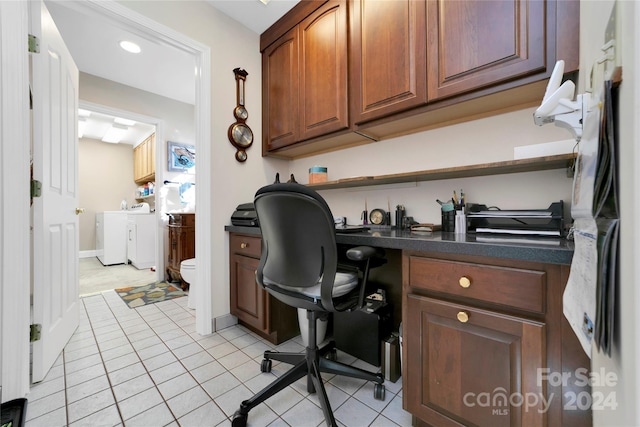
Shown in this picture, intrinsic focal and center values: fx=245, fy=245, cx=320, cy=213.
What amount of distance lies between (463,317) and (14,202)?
209 cm

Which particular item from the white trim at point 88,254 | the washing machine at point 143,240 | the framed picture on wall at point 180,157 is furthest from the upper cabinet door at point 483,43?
the white trim at point 88,254

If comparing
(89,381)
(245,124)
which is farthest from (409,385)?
(245,124)

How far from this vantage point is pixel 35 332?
4.44ft

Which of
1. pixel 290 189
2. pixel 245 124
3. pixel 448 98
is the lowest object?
pixel 290 189

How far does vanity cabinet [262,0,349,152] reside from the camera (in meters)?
1.68

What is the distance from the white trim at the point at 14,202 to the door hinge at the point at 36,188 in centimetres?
12

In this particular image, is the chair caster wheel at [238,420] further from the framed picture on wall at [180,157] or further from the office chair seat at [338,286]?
the framed picture on wall at [180,157]

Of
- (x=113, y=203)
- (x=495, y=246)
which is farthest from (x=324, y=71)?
(x=113, y=203)

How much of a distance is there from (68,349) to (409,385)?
7.23 feet

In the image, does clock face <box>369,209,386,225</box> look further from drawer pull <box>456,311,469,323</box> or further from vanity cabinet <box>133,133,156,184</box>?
vanity cabinet <box>133,133,156,184</box>

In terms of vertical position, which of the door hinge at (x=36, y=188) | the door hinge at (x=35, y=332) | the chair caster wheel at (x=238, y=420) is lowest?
the chair caster wheel at (x=238, y=420)

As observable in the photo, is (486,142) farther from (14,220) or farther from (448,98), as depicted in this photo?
(14,220)

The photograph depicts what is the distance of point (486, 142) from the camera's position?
1374 mm

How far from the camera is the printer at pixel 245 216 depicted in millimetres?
1818
